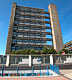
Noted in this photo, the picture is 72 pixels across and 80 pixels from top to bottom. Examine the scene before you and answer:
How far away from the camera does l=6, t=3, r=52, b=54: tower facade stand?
5462cm

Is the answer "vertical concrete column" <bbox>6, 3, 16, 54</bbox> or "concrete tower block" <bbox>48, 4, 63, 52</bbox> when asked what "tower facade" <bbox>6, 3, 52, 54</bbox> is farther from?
"concrete tower block" <bbox>48, 4, 63, 52</bbox>

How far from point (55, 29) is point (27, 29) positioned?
23.0 meters

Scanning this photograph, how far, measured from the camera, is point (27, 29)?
59.7m

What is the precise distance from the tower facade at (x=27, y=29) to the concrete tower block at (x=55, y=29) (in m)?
3.95

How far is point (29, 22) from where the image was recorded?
2453 inches

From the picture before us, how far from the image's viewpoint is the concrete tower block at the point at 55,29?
57144 mm

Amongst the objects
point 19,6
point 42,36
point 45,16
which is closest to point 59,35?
point 42,36

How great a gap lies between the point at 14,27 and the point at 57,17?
38.7 m

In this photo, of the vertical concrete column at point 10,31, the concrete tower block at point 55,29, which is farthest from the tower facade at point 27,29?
the concrete tower block at point 55,29

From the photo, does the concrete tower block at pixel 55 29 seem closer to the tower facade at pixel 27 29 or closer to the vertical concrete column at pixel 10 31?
the tower facade at pixel 27 29

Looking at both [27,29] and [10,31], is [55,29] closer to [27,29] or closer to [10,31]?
[27,29]

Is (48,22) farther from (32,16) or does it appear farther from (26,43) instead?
(26,43)

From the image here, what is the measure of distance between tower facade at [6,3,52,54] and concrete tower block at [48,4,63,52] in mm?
3946

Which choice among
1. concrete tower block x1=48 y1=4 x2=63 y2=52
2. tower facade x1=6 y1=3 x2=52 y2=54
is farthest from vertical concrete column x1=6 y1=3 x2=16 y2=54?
concrete tower block x1=48 y1=4 x2=63 y2=52
